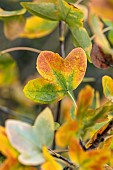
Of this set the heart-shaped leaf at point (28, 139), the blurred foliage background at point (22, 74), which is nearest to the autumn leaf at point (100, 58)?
the heart-shaped leaf at point (28, 139)

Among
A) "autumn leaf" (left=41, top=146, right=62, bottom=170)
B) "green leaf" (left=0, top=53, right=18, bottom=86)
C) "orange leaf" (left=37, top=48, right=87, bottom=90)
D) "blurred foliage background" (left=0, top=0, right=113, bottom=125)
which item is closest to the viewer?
"autumn leaf" (left=41, top=146, right=62, bottom=170)

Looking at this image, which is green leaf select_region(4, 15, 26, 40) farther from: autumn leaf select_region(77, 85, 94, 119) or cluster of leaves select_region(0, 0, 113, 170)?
autumn leaf select_region(77, 85, 94, 119)

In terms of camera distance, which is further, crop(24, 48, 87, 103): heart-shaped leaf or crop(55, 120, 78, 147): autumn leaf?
crop(24, 48, 87, 103): heart-shaped leaf

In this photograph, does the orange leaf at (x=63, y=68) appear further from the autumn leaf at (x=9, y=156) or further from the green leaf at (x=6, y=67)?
the green leaf at (x=6, y=67)

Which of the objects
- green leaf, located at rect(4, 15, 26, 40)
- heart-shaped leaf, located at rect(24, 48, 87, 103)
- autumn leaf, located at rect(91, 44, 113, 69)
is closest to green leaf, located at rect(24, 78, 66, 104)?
heart-shaped leaf, located at rect(24, 48, 87, 103)

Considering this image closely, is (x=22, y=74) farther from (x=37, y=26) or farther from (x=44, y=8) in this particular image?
(x=44, y=8)

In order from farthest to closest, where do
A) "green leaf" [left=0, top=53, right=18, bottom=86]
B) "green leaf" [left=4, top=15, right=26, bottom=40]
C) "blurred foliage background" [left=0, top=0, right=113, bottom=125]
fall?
"blurred foliage background" [left=0, top=0, right=113, bottom=125] → "green leaf" [left=0, top=53, right=18, bottom=86] → "green leaf" [left=4, top=15, right=26, bottom=40]

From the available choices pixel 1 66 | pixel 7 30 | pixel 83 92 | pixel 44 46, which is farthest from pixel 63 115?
pixel 83 92
